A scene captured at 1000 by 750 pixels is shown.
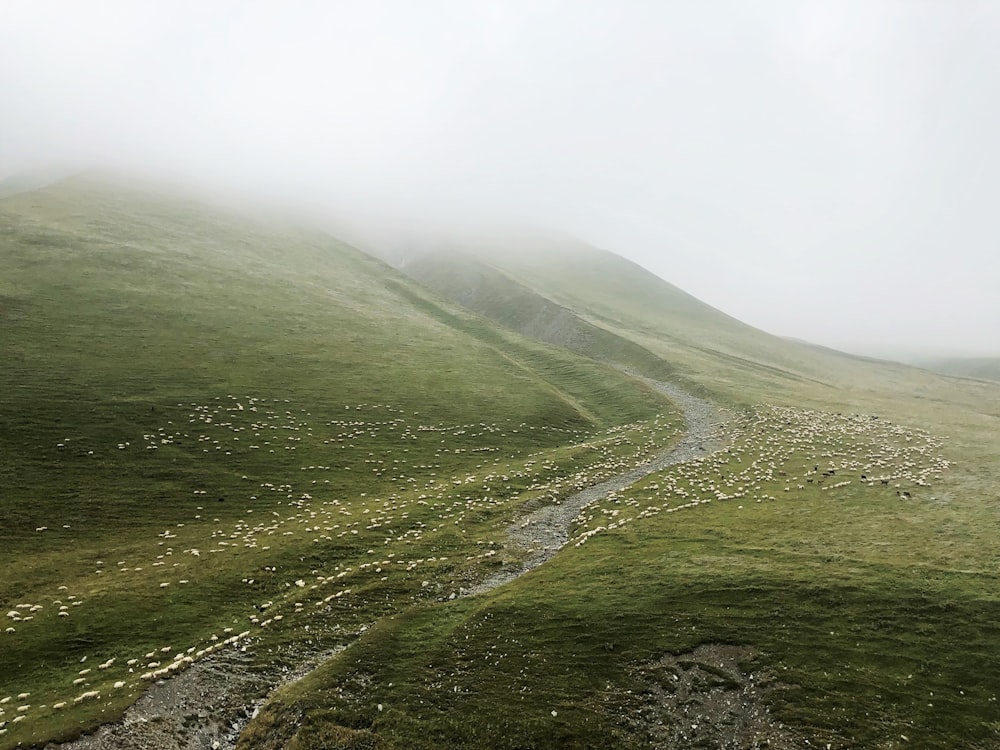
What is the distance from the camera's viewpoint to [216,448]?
192ft

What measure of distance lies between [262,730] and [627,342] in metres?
119

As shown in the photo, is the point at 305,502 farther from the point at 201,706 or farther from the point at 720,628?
the point at 720,628

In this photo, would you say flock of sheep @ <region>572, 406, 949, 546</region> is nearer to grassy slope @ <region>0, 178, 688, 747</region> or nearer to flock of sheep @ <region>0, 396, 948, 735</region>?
flock of sheep @ <region>0, 396, 948, 735</region>

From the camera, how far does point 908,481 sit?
57.5 meters

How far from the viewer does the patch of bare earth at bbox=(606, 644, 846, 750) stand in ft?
81.3

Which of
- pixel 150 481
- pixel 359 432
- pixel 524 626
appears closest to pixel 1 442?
pixel 150 481

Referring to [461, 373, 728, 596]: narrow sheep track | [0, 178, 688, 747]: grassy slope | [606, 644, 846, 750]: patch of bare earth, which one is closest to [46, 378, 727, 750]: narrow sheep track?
[0, 178, 688, 747]: grassy slope

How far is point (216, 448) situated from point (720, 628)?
1961 inches

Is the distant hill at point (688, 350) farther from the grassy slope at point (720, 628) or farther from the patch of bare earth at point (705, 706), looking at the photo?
the patch of bare earth at point (705, 706)

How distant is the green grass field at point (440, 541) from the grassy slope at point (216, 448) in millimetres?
308

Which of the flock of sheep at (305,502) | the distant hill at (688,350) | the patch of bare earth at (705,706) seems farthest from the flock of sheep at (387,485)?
the distant hill at (688,350)

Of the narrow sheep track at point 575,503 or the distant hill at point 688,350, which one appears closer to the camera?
the narrow sheep track at point 575,503

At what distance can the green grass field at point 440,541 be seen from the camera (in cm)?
2700

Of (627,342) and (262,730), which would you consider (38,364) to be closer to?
(262,730)
